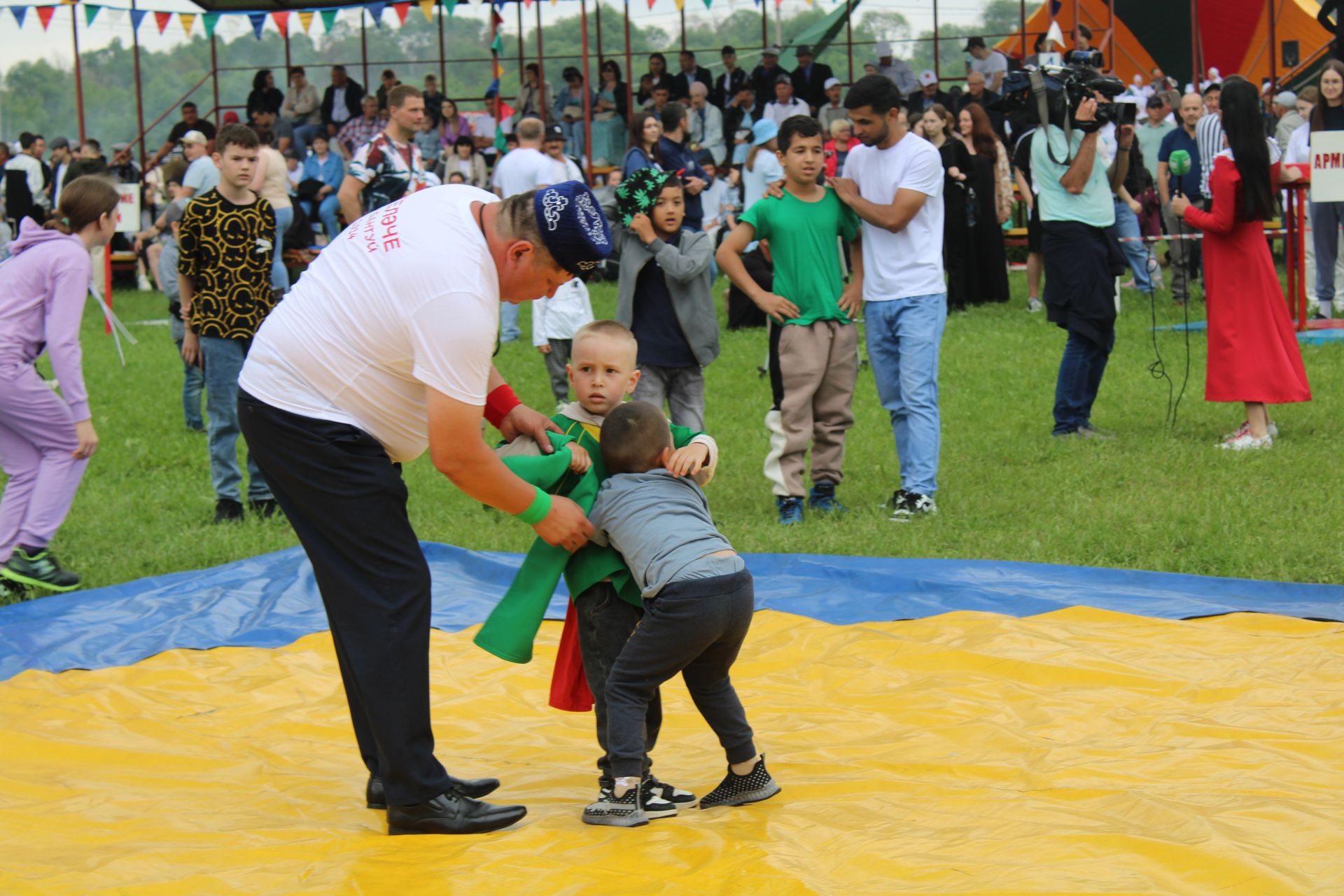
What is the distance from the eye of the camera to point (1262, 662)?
452 centimetres

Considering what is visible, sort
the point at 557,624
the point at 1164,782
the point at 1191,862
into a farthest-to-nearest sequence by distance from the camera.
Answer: the point at 557,624
the point at 1164,782
the point at 1191,862

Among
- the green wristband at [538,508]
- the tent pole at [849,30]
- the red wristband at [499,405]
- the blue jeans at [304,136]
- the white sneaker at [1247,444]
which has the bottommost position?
the white sneaker at [1247,444]

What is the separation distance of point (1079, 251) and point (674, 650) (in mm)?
5768

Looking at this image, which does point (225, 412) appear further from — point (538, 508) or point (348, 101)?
point (348, 101)

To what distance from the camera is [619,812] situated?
3348 mm

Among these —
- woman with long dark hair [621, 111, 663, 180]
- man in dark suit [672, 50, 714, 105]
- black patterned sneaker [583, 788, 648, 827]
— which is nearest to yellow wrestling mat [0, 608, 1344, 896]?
black patterned sneaker [583, 788, 648, 827]

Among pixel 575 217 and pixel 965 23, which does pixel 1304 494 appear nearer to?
pixel 575 217

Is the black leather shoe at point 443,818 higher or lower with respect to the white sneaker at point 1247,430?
lower

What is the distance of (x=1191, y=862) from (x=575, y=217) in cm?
190

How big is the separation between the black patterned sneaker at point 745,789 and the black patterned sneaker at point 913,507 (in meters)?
3.51

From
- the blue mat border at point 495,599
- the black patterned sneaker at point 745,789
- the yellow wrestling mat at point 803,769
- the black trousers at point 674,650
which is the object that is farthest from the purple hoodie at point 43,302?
the black patterned sneaker at point 745,789

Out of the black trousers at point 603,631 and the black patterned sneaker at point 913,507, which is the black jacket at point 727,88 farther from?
the black trousers at point 603,631

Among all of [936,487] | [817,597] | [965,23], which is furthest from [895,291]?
[965,23]

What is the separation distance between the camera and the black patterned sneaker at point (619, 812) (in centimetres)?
334
